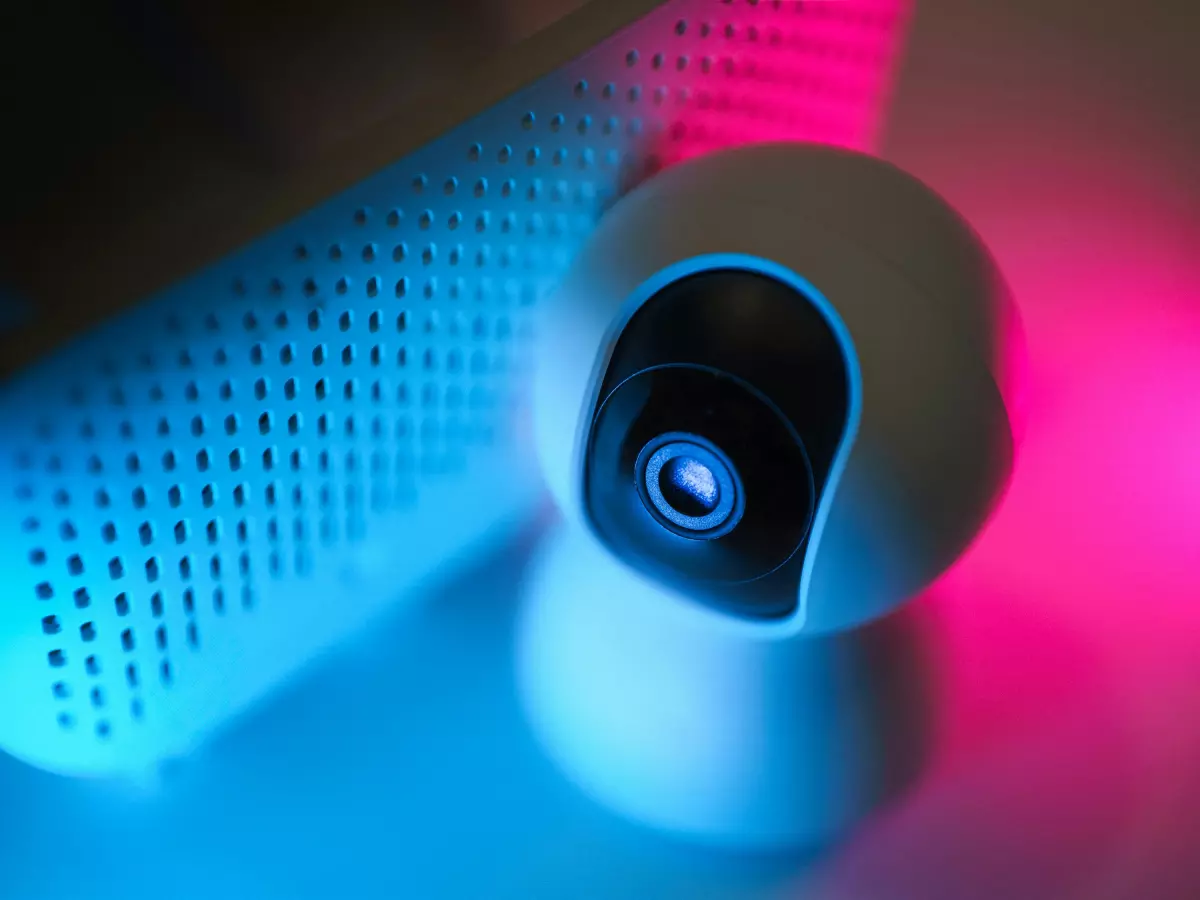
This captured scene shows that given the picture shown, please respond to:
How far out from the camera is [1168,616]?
802 mm

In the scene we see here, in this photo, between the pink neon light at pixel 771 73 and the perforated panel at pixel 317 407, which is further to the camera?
the pink neon light at pixel 771 73

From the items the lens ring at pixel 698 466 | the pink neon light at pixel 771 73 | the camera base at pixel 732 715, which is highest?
the pink neon light at pixel 771 73

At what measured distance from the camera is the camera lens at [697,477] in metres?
0.54

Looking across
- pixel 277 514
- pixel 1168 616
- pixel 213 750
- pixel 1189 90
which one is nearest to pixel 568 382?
pixel 277 514

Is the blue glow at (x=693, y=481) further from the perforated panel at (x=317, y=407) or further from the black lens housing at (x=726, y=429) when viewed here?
the perforated panel at (x=317, y=407)

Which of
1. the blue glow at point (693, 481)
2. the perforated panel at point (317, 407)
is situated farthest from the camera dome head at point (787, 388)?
the perforated panel at point (317, 407)

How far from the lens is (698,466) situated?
552mm

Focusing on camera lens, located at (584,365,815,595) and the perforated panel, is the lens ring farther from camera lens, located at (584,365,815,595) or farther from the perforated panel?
the perforated panel

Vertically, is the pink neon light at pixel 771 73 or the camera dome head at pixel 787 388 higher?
the pink neon light at pixel 771 73

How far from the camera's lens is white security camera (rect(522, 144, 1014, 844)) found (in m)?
0.54

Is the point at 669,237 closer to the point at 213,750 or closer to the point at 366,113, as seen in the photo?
the point at 366,113

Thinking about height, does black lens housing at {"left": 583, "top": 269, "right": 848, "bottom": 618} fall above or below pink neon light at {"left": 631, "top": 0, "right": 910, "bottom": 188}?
below

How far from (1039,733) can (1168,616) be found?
0.18 meters

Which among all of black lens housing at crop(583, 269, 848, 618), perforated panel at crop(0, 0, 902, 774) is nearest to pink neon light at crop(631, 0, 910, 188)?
perforated panel at crop(0, 0, 902, 774)
